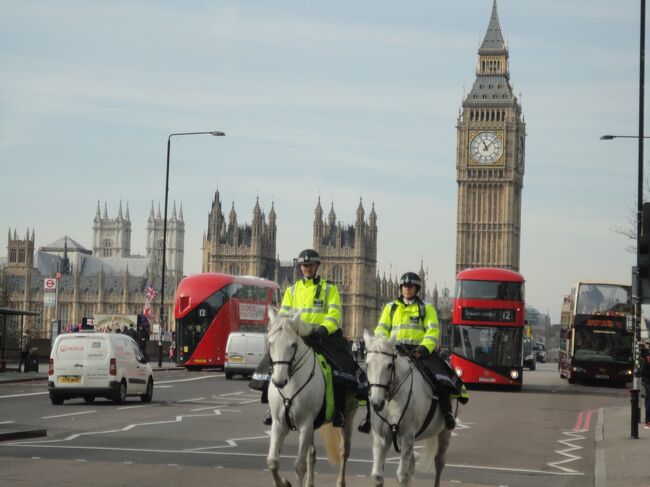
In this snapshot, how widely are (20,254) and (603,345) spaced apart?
383 feet

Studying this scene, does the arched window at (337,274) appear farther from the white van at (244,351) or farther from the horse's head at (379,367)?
the horse's head at (379,367)

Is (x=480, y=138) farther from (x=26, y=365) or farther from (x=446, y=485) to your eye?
(x=446, y=485)

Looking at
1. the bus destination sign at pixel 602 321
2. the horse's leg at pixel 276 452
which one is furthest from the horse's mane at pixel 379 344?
the bus destination sign at pixel 602 321

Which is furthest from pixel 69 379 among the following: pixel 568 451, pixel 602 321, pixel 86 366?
pixel 602 321

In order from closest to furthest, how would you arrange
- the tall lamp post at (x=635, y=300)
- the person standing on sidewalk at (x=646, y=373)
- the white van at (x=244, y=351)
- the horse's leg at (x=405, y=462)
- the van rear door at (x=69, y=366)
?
1. the horse's leg at (x=405, y=462)
2. the tall lamp post at (x=635, y=300)
3. the person standing on sidewalk at (x=646, y=373)
4. the van rear door at (x=69, y=366)
5. the white van at (x=244, y=351)

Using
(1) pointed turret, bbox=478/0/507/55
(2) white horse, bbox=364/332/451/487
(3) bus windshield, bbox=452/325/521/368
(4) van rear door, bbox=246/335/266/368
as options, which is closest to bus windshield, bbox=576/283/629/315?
(3) bus windshield, bbox=452/325/521/368

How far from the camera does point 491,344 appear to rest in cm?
4041

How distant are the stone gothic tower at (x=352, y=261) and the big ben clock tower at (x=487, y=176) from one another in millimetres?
12470

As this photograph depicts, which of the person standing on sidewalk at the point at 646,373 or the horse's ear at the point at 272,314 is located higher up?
the horse's ear at the point at 272,314

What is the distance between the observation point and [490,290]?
132ft

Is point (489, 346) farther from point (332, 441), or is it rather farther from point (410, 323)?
point (410, 323)

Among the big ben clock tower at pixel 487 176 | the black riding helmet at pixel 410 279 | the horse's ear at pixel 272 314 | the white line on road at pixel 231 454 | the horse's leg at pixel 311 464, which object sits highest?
the big ben clock tower at pixel 487 176

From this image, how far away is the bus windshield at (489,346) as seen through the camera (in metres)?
40.3

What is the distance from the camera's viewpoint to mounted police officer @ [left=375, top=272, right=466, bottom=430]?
39.1 feet
